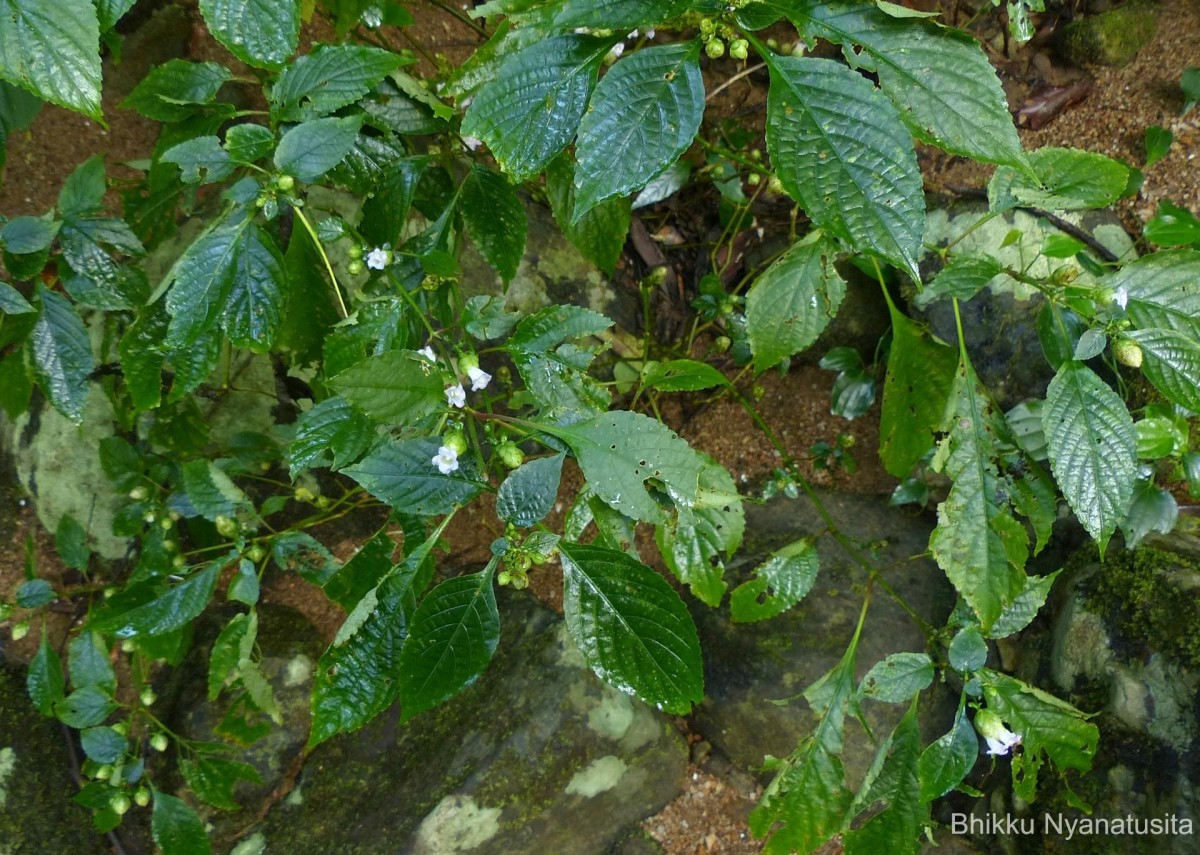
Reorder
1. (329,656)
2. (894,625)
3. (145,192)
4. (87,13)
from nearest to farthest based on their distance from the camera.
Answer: (87,13) → (329,656) → (145,192) → (894,625)

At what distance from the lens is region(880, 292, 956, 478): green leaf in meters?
1.85

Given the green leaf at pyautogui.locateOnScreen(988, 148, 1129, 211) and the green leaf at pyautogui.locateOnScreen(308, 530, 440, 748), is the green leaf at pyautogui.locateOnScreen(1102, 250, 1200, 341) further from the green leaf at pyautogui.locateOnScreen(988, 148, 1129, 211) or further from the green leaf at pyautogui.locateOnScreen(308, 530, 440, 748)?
the green leaf at pyautogui.locateOnScreen(308, 530, 440, 748)

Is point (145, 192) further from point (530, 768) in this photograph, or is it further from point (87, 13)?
point (530, 768)

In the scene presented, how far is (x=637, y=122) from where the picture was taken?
1064mm

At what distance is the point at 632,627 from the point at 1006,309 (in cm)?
164

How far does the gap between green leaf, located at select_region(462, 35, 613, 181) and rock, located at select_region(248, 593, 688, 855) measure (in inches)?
59.5

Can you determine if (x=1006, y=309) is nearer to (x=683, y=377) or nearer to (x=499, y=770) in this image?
(x=683, y=377)

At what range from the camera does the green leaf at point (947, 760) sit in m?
1.56

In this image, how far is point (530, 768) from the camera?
2133mm

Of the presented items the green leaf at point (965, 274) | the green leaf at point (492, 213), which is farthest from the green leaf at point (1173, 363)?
the green leaf at point (492, 213)

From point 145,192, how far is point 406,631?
1.40 m

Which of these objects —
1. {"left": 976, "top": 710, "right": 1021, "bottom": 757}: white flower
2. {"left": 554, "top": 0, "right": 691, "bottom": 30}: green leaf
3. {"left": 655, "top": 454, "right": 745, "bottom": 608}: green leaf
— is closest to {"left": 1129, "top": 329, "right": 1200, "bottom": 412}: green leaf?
{"left": 976, "top": 710, "right": 1021, "bottom": 757}: white flower

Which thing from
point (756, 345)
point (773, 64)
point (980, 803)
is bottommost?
point (980, 803)

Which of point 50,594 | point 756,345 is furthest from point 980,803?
point 50,594
